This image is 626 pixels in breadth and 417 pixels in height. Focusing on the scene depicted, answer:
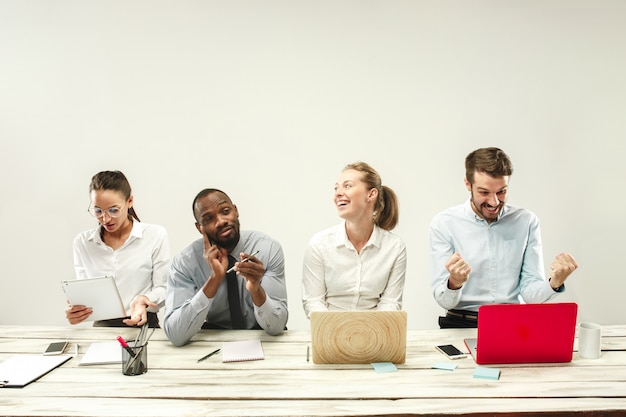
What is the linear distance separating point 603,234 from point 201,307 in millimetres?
2937

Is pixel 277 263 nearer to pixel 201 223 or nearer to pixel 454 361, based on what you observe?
pixel 201 223

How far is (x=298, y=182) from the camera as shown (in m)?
3.38

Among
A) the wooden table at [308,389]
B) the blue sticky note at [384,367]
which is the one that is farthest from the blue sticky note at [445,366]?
the blue sticky note at [384,367]

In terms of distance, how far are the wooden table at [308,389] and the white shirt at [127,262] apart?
2.47 ft

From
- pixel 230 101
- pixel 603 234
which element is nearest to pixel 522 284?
pixel 603 234

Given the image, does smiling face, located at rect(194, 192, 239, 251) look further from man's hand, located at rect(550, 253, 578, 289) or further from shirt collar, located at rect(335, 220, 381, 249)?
man's hand, located at rect(550, 253, 578, 289)

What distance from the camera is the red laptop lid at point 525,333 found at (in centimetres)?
165

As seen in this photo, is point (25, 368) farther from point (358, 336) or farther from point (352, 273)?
point (352, 273)

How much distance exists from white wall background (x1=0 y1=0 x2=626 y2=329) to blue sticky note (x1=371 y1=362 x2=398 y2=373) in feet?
5.89

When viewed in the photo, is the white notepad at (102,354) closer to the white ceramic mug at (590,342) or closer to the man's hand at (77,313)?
the man's hand at (77,313)

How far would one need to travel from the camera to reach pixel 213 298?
2057 mm

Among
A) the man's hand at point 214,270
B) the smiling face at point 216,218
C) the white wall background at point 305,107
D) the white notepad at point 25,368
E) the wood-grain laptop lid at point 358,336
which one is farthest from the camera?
the white wall background at point 305,107

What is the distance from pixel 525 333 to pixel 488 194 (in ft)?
2.92

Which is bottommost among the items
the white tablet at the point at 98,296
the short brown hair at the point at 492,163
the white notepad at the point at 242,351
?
the white notepad at the point at 242,351
